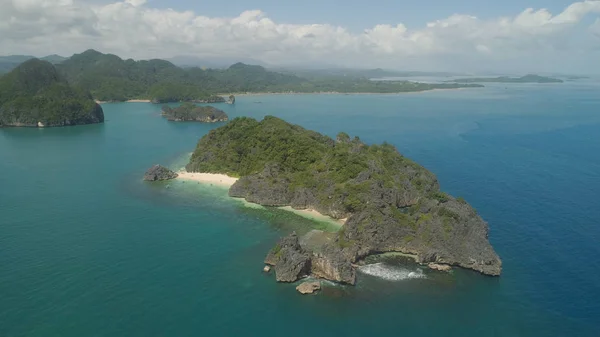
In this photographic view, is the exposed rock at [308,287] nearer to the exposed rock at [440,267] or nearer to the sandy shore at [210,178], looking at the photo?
the exposed rock at [440,267]

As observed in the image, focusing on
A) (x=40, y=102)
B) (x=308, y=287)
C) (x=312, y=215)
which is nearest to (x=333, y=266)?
(x=308, y=287)

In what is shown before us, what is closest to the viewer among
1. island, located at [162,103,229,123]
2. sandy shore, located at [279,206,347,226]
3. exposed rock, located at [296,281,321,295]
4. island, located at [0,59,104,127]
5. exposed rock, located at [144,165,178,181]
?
exposed rock, located at [296,281,321,295]

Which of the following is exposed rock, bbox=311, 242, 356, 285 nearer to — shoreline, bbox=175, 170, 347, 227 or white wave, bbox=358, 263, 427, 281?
white wave, bbox=358, 263, 427, 281

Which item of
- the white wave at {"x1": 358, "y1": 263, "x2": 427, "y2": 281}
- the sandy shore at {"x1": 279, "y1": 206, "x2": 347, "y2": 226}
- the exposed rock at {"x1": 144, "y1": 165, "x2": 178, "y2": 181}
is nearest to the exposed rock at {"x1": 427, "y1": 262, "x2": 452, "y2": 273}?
the white wave at {"x1": 358, "y1": 263, "x2": 427, "y2": 281}

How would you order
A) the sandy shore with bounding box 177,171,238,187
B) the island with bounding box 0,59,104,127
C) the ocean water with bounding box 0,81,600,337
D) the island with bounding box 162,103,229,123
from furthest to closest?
1. the island with bounding box 162,103,229,123
2. the island with bounding box 0,59,104,127
3. the sandy shore with bounding box 177,171,238,187
4. the ocean water with bounding box 0,81,600,337

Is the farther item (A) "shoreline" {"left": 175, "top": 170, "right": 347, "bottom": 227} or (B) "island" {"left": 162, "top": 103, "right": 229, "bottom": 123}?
(B) "island" {"left": 162, "top": 103, "right": 229, "bottom": 123}

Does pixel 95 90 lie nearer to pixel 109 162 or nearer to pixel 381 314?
pixel 109 162

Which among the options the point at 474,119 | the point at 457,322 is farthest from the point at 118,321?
the point at 474,119
